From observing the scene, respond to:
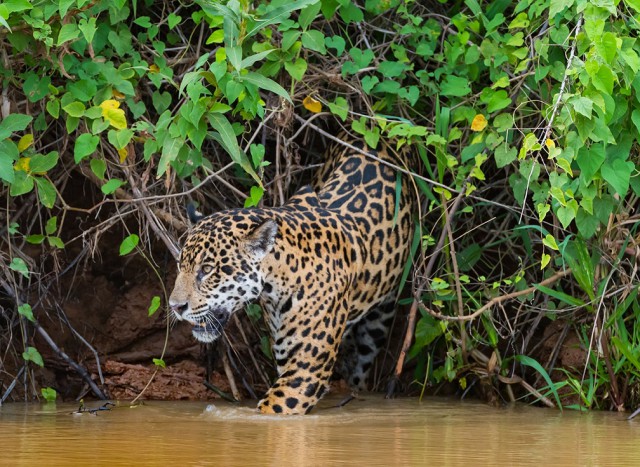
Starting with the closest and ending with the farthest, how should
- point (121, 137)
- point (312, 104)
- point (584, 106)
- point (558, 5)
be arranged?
1. point (584, 106)
2. point (558, 5)
3. point (121, 137)
4. point (312, 104)

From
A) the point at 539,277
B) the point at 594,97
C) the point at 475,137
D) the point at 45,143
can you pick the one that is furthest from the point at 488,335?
the point at 45,143

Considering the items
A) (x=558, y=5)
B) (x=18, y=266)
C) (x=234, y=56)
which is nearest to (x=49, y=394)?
(x=18, y=266)

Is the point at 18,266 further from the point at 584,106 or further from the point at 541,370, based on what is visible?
the point at 584,106

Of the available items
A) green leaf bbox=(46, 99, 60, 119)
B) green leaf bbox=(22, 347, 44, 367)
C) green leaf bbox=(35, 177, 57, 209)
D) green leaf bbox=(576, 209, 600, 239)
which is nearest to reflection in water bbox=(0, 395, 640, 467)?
green leaf bbox=(22, 347, 44, 367)

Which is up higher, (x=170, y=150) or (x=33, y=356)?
(x=170, y=150)

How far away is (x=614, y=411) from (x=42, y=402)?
3349mm

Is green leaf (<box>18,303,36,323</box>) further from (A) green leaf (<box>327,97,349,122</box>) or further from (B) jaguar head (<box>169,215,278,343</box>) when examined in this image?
(A) green leaf (<box>327,97,349,122</box>)

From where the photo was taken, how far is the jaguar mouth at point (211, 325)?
6.49 metres

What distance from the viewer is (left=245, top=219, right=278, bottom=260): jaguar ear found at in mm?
6445

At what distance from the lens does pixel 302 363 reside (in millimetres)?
6555

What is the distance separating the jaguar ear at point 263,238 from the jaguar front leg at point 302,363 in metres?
0.38

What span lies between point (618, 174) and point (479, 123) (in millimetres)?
949

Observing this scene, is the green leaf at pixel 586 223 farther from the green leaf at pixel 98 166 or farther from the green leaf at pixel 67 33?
the green leaf at pixel 67 33

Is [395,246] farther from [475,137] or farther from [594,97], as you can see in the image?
[594,97]
